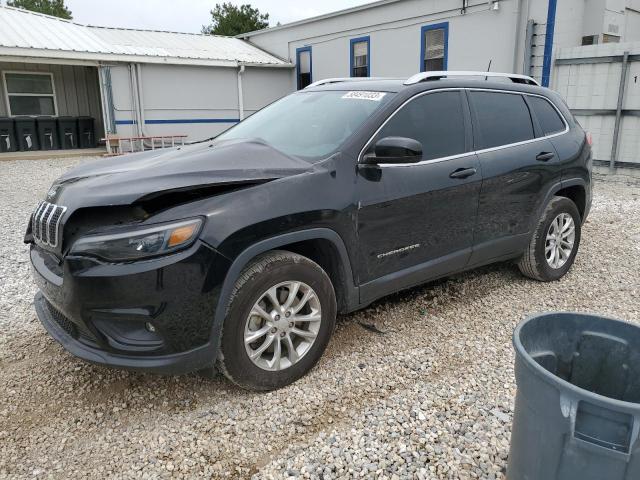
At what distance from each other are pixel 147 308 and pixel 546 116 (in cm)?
386

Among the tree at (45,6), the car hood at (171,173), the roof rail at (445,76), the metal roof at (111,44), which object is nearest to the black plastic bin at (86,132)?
the metal roof at (111,44)

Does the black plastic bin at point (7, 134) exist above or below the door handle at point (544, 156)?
below

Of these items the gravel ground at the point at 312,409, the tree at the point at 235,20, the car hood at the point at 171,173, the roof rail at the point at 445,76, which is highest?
the tree at the point at 235,20

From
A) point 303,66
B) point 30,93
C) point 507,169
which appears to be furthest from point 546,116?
point 30,93

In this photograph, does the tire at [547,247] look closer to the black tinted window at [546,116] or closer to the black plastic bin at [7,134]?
the black tinted window at [546,116]

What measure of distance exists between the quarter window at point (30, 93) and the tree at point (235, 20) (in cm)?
2489

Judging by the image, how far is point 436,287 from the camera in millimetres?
4691

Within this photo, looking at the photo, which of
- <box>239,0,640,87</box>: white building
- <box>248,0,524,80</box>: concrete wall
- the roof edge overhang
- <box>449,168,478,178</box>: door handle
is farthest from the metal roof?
<box>449,168,478,178</box>: door handle

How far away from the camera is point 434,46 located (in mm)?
14500

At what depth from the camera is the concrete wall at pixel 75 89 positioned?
1697cm

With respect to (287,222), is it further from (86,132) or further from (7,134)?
(86,132)

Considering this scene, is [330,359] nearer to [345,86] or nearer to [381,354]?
[381,354]

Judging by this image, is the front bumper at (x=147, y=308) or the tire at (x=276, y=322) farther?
the tire at (x=276, y=322)

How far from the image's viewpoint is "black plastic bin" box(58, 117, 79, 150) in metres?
16.3
